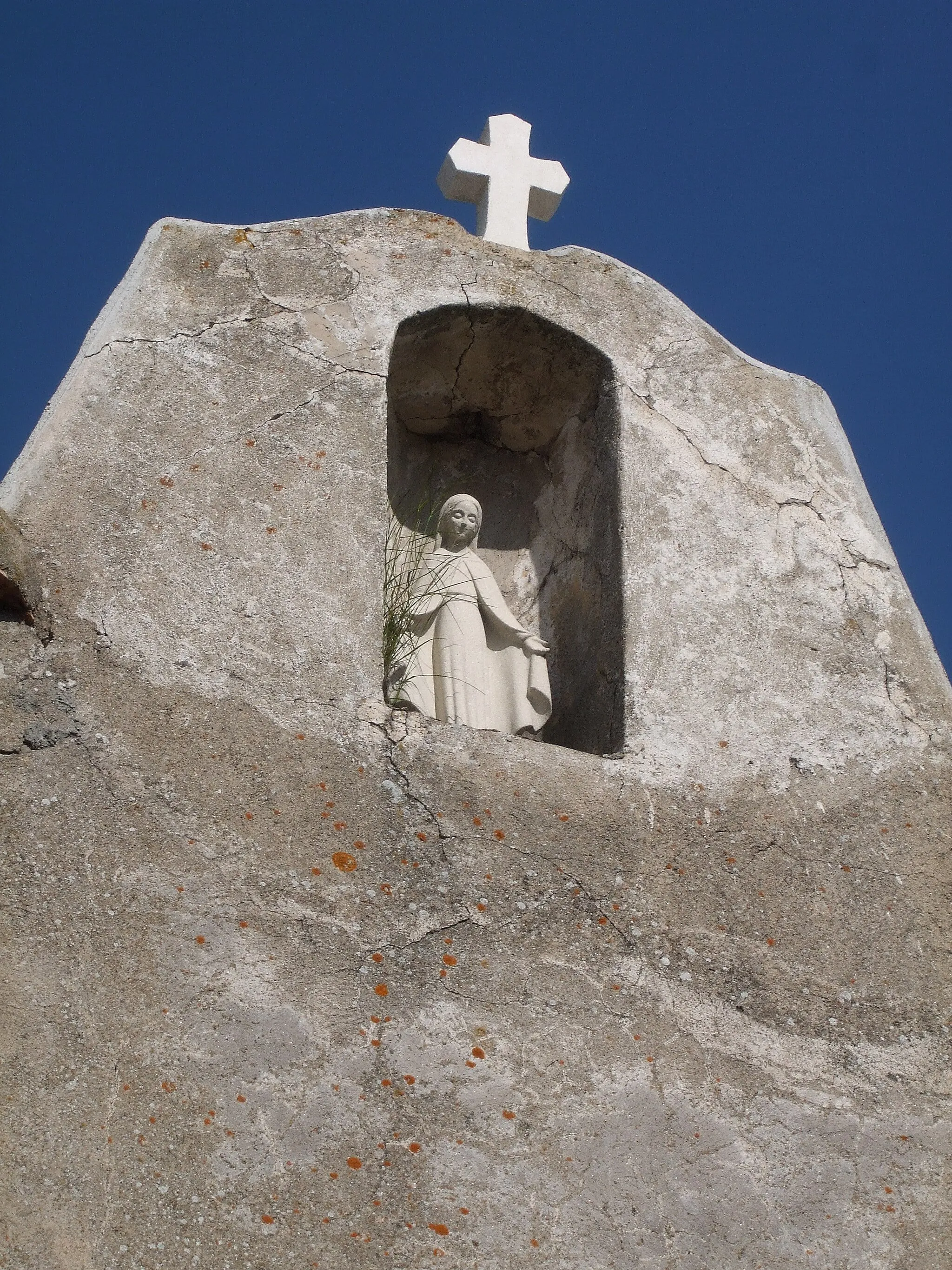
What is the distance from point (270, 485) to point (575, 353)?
1411 mm

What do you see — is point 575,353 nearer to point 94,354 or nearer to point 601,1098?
point 94,354

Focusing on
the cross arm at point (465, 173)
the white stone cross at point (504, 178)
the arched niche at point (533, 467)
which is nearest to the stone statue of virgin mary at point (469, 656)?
the arched niche at point (533, 467)

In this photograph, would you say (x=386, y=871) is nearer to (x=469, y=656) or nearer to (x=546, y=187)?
(x=469, y=656)

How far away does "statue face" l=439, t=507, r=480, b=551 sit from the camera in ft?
18.2

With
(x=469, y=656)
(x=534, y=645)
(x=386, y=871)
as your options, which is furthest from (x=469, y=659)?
(x=386, y=871)

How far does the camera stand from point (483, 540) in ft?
19.3

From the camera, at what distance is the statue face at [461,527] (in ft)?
18.2

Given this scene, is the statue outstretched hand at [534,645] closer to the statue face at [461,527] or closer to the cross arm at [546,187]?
the statue face at [461,527]

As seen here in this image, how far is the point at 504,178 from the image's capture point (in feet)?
19.6

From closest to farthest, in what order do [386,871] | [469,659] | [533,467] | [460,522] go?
[386,871] < [469,659] < [460,522] < [533,467]

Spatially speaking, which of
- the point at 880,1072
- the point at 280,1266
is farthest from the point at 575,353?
the point at 280,1266

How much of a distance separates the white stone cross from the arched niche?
61 cm

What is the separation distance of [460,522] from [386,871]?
1958mm

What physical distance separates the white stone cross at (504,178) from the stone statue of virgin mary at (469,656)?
1395mm
